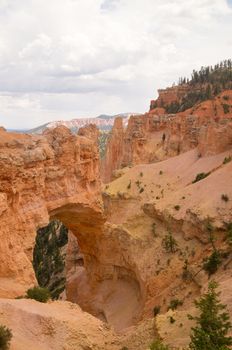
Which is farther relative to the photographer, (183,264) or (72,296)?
(72,296)

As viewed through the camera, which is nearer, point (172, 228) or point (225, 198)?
point (225, 198)

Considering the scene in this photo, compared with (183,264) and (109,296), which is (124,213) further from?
(183,264)

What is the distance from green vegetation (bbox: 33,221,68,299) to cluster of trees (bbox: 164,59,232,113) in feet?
156

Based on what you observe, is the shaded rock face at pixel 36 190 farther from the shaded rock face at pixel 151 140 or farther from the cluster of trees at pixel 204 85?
the cluster of trees at pixel 204 85

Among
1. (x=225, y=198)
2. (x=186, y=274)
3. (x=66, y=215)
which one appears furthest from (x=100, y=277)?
(x=225, y=198)

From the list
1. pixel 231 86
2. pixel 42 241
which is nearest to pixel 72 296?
pixel 42 241

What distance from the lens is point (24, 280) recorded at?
19797 millimetres

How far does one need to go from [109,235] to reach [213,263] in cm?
1031

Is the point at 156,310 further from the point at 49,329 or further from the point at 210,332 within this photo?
the point at 210,332

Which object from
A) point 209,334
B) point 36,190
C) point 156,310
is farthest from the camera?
point 156,310

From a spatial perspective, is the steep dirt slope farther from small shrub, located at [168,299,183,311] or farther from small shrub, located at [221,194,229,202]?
small shrub, located at [168,299,183,311]

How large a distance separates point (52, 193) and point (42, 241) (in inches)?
1791

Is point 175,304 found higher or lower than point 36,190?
lower

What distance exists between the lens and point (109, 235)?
99.0 feet
